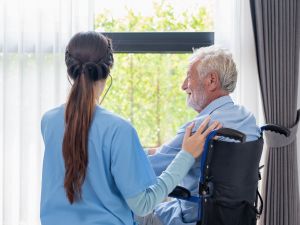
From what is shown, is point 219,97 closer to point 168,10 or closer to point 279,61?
point 279,61

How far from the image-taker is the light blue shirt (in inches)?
82.4

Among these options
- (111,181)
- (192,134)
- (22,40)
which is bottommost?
(111,181)

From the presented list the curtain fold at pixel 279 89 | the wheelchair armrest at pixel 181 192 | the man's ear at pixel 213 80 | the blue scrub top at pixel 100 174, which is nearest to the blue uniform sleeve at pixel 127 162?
the blue scrub top at pixel 100 174

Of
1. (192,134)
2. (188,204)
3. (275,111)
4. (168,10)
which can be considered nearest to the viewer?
(192,134)

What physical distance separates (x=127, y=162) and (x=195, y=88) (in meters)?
0.60

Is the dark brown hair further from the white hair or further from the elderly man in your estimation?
the white hair

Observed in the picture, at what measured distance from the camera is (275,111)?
3.06 m

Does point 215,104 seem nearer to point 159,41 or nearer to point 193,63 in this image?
point 193,63

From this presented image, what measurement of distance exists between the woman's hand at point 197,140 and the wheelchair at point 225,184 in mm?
26

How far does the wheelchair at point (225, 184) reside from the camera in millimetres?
1950

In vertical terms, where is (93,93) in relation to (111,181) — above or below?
above

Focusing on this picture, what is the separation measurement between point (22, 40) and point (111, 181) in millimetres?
1517

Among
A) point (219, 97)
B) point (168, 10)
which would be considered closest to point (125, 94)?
point (168, 10)

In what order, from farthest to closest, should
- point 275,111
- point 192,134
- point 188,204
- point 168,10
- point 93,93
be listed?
point 168,10 < point 275,111 < point 188,204 < point 192,134 < point 93,93
